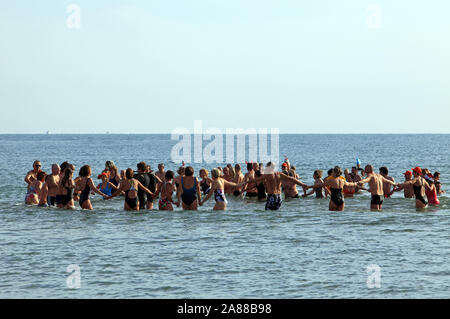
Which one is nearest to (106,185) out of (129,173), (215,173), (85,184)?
(85,184)

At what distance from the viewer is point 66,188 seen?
19.6 metres

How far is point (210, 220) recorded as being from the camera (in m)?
18.5

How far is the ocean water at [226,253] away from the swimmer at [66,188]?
327mm

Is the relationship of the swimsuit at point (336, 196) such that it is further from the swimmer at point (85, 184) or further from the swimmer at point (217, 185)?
the swimmer at point (85, 184)

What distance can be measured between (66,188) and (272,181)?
666cm

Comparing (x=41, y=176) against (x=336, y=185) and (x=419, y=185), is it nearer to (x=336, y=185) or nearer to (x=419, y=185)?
(x=336, y=185)

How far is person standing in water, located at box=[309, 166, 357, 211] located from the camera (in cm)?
1795

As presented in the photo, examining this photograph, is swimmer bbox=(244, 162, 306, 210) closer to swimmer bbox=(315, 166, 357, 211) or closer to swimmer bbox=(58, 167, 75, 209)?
swimmer bbox=(315, 166, 357, 211)

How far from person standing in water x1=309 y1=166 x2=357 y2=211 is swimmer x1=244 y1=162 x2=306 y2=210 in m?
0.80

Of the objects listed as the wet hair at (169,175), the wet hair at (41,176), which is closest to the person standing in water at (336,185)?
the wet hair at (169,175)

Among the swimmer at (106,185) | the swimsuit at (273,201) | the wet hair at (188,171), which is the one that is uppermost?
the wet hair at (188,171)

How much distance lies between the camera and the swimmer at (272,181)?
57.5ft

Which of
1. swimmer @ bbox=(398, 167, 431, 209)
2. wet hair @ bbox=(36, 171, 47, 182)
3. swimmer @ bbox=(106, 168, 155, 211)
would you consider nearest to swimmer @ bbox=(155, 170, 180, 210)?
swimmer @ bbox=(106, 168, 155, 211)
